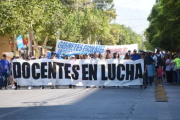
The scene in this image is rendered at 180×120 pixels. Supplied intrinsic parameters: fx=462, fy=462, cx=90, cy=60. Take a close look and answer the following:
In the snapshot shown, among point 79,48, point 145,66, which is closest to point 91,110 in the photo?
point 145,66

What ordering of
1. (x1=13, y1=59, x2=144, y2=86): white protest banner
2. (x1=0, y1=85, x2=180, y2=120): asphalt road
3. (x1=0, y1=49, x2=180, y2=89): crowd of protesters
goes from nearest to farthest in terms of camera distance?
(x1=0, y1=85, x2=180, y2=120): asphalt road
(x1=13, y1=59, x2=144, y2=86): white protest banner
(x1=0, y1=49, x2=180, y2=89): crowd of protesters

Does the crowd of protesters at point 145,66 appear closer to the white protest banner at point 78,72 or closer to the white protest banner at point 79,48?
the white protest banner at point 78,72

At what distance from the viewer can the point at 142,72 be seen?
69.2 ft

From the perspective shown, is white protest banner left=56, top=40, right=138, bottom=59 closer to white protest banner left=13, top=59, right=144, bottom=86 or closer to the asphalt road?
white protest banner left=13, top=59, right=144, bottom=86

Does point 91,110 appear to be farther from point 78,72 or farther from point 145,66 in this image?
point 145,66

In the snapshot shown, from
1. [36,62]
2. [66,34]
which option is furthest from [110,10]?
[36,62]

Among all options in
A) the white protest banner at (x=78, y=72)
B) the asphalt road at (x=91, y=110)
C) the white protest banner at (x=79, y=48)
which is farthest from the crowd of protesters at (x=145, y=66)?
the white protest banner at (x=79, y=48)

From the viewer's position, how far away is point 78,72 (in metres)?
21.5

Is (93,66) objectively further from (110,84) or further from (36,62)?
(36,62)

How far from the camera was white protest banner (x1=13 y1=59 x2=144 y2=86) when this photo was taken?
21328 millimetres

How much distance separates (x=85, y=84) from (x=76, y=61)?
1196 mm

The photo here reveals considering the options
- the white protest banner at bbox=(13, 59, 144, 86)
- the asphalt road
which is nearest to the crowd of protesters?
→ the white protest banner at bbox=(13, 59, 144, 86)

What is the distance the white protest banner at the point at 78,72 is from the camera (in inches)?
840

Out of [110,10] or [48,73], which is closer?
[48,73]
